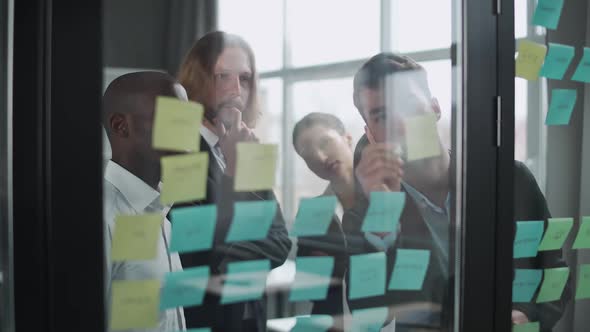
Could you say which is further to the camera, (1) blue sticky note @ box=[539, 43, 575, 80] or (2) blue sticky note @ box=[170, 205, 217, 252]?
(1) blue sticky note @ box=[539, 43, 575, 80]

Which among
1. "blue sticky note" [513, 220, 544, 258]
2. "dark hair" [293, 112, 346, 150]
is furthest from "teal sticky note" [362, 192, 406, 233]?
"blue sticky note" [513, 220, 544, 258]

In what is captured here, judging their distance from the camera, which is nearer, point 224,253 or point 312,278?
point 224,253

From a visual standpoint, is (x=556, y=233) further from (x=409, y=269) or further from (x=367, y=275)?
(x=367, y=275)

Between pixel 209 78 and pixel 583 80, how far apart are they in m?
1.14

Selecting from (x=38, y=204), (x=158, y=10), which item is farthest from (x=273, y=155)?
(x=38, y=204)

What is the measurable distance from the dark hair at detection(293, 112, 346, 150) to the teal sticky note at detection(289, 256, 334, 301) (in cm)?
28

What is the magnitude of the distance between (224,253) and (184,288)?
0.37 ft

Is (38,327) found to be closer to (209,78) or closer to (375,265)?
(209,78)

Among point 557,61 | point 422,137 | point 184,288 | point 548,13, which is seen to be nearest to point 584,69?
point 557,61

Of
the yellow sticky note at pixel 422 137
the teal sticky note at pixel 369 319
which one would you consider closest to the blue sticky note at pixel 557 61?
the yellow sticky note at pixel 422 137

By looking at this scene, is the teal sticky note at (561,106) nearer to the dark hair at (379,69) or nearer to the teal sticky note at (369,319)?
the dark hair at (379,69)

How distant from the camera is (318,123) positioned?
4.91 ft

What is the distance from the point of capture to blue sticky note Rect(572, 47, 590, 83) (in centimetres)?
187

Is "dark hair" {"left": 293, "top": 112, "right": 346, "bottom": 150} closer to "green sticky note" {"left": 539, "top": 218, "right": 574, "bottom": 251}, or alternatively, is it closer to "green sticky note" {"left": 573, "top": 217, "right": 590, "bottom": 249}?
"green sticky note" {"left": 539, "top": 218, "right": 574, "bottom": 251}
